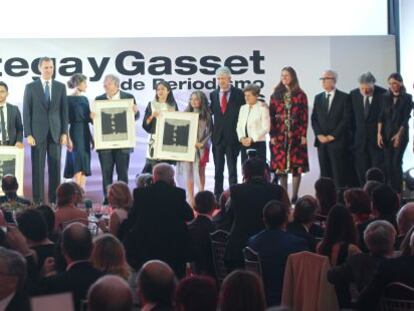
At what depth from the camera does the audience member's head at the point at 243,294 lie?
4.52 m

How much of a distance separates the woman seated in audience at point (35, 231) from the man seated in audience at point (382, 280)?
6.73 ft

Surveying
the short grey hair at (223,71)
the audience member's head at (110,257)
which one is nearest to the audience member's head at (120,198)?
the audience member's head at (110,257)

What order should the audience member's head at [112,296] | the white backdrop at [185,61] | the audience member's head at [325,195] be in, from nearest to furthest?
the audience member's head at [112,296], the audience member's head at [325,195], the white backdrop at [185,61]

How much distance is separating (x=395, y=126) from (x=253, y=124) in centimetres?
169

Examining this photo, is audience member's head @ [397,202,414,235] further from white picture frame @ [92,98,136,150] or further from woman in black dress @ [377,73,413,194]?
white picture frame @ [92,98,136,150]

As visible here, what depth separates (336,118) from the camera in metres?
13.4

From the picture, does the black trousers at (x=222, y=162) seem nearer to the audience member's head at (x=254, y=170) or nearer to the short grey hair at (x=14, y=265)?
the audience member's head at (x=254, y=170)

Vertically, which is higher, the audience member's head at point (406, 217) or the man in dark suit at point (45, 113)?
the man in dark suit at point (45, 113)

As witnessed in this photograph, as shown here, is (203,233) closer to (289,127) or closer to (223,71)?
(289,127)

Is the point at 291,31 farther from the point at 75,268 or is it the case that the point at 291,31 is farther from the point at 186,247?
the point at 75,268

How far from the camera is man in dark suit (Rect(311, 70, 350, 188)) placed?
44.0 ft

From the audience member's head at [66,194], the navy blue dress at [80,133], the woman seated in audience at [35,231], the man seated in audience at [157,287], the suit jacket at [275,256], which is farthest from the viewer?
the navy blue dress at [80,133]

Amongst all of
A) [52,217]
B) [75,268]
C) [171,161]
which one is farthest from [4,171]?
[75,268]

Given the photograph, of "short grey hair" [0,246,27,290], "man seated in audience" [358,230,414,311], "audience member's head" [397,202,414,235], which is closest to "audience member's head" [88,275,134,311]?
"short grey hair" [0,246,27,290]
